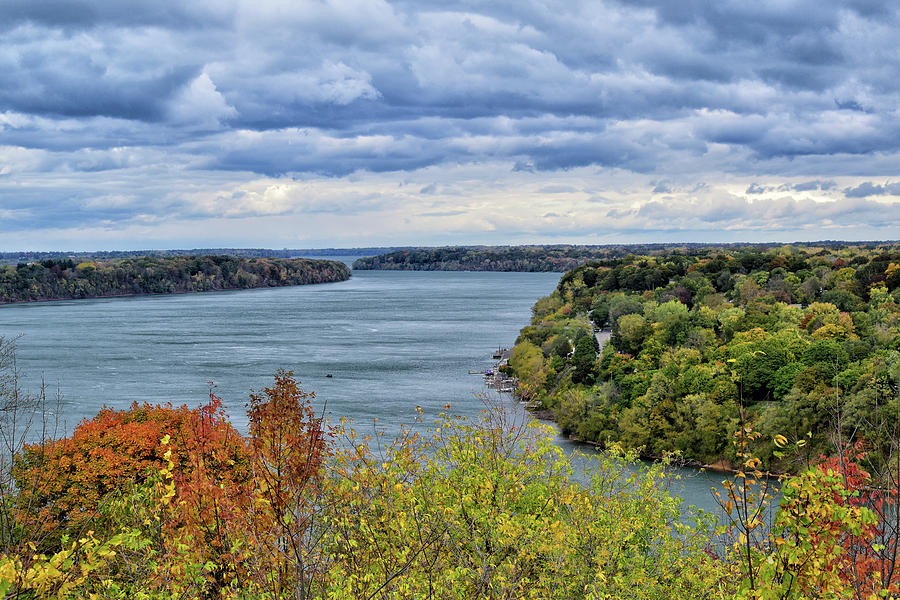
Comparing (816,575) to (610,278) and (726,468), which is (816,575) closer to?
(726,468)

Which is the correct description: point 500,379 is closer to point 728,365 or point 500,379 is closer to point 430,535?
point 728,365

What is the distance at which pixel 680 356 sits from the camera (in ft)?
191

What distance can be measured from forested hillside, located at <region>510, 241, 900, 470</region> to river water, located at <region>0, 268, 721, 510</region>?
4.43m

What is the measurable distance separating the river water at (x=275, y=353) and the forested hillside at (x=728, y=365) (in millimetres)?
4432

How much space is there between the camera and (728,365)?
53.5 meters

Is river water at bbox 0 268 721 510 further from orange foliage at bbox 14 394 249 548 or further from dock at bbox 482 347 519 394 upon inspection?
orange foliage at bbox 14 394 249 548

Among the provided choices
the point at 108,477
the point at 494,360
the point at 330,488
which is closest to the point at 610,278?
the point at 494,360

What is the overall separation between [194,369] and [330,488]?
5752 centimetres

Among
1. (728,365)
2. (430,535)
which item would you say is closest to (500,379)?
(728,365)

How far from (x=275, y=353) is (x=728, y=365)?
45.9m

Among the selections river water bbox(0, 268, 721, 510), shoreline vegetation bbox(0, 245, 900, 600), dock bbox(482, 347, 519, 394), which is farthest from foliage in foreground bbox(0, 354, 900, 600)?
dock bbox(482, 347, 519, 394)

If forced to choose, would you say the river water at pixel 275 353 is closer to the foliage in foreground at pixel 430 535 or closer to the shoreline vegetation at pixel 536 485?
the shoreline vegetation at pixel 536 485

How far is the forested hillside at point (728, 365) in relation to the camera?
44.2m

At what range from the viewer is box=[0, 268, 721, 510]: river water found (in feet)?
178
